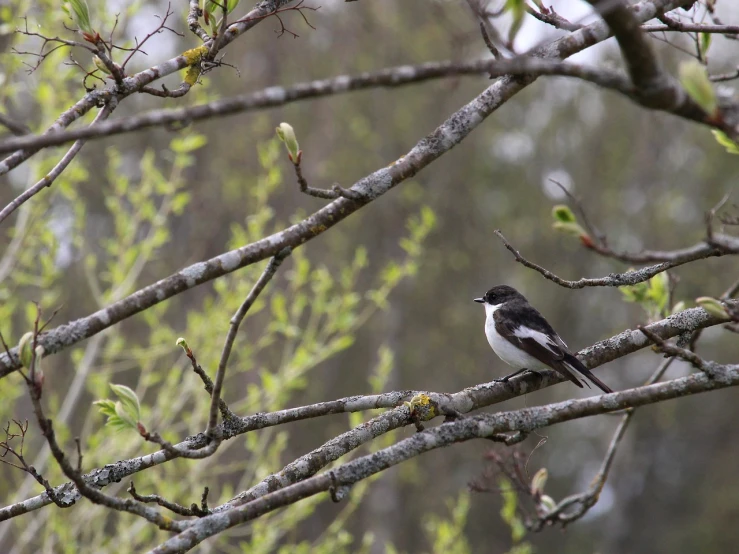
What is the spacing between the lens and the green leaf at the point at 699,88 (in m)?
1.73

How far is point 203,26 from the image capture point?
10.3ft

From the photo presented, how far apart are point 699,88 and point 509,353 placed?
3.36 m

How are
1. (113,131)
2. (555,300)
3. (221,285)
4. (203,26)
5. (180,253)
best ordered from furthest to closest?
(555,300) < (180,253) < (221,285) < (203,26) < (113,131)

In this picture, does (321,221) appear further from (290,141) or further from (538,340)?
(538,340)

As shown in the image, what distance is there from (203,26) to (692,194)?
689 inches

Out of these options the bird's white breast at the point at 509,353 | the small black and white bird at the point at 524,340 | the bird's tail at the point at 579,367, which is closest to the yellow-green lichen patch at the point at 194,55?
the small black and white bird at the point at 524,340

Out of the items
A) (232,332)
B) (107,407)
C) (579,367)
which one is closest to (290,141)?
(232,332)

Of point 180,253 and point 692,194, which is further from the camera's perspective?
point 692,194

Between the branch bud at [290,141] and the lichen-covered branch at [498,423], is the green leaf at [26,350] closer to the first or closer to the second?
the lichen-covered branch at [498,423]

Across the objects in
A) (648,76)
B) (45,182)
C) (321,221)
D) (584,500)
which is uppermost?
(45,182)

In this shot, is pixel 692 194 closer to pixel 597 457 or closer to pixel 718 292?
pixel 718 292

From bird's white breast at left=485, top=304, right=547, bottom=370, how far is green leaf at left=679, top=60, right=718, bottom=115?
2.88m

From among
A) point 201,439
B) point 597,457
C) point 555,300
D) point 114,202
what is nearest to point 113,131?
point 201,439

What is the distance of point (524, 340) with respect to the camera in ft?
15.7
